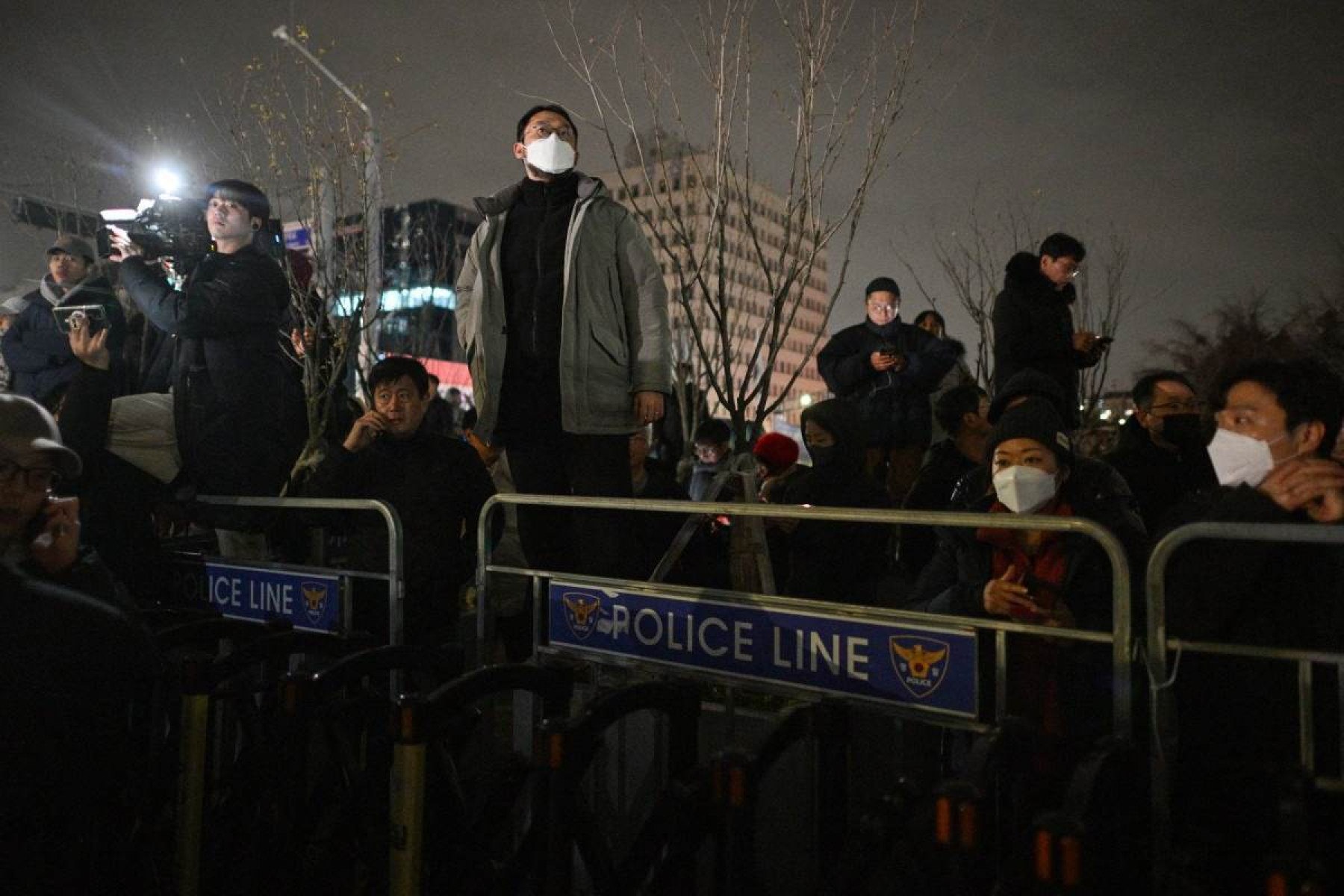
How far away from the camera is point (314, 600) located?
14.3 feet

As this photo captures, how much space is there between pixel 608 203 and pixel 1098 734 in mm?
2960

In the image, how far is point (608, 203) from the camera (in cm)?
442

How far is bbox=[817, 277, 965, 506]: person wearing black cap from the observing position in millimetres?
6383

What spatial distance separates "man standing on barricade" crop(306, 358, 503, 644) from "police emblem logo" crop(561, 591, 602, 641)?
4.22 ft

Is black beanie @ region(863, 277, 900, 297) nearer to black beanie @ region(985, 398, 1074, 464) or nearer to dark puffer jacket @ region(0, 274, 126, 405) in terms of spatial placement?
black beanie @ region(985, 398, 1074, 464)

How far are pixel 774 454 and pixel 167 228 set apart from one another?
11.7ft

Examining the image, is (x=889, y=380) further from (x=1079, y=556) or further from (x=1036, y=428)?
(x=1079, y=556)

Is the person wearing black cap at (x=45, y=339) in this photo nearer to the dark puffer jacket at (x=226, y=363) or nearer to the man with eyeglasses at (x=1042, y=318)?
the dark puffer jacket at (x=226, y=363)

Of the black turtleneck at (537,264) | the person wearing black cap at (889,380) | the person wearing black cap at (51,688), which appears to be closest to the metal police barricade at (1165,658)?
the person wearing black cap at (51,688)

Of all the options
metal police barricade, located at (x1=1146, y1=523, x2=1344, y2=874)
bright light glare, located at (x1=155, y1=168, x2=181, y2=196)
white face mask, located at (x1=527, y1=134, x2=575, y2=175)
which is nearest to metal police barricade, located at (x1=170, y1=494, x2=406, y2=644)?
white face mask, located at (x1=527, y1=134, x2=575, y2=175)

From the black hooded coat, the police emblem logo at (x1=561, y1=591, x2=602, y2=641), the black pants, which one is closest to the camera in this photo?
the police emblem logo at (x1=561, y1=591, x2=602, y2=641)

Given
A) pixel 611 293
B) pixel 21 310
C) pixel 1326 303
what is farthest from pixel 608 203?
pixel 1326 303

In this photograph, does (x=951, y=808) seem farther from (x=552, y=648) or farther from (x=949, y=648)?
(x=552, y=648)

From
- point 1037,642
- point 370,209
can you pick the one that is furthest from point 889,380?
point 370,209
